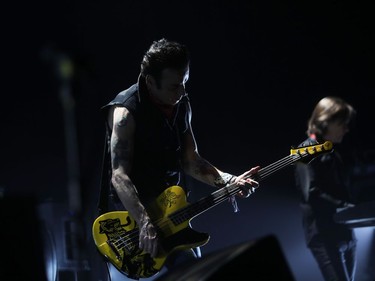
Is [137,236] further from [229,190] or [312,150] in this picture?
[312,150]

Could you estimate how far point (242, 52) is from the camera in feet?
17.5

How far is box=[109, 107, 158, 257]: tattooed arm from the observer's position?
255 centimetres

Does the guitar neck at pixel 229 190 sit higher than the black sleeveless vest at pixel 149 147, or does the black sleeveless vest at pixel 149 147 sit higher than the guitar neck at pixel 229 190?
the black sleeveless vest at pixel 149 147

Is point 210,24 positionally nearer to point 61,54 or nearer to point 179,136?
point 179,136

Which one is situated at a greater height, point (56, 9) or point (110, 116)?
point (56, 9)

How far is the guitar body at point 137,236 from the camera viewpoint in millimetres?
2639

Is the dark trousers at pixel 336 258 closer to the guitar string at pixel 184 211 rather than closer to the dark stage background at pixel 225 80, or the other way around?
the dark stage background at pixel 225 80

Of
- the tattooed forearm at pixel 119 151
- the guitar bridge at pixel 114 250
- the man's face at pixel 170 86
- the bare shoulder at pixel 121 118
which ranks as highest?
the man's face at pixel 170 86

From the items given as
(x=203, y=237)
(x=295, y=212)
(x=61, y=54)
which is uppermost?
(x=61, y=54)

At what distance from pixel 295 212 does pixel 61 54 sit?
3.92 metres

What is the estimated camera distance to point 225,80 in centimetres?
529

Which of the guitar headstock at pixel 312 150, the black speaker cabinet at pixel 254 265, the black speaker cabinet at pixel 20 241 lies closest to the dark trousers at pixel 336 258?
the guitar headstock at pixel 312 150

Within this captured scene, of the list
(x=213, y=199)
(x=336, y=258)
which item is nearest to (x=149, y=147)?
(x=213, y=199)

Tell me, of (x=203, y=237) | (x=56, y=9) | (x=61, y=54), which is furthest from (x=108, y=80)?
(x=61, y=54)
